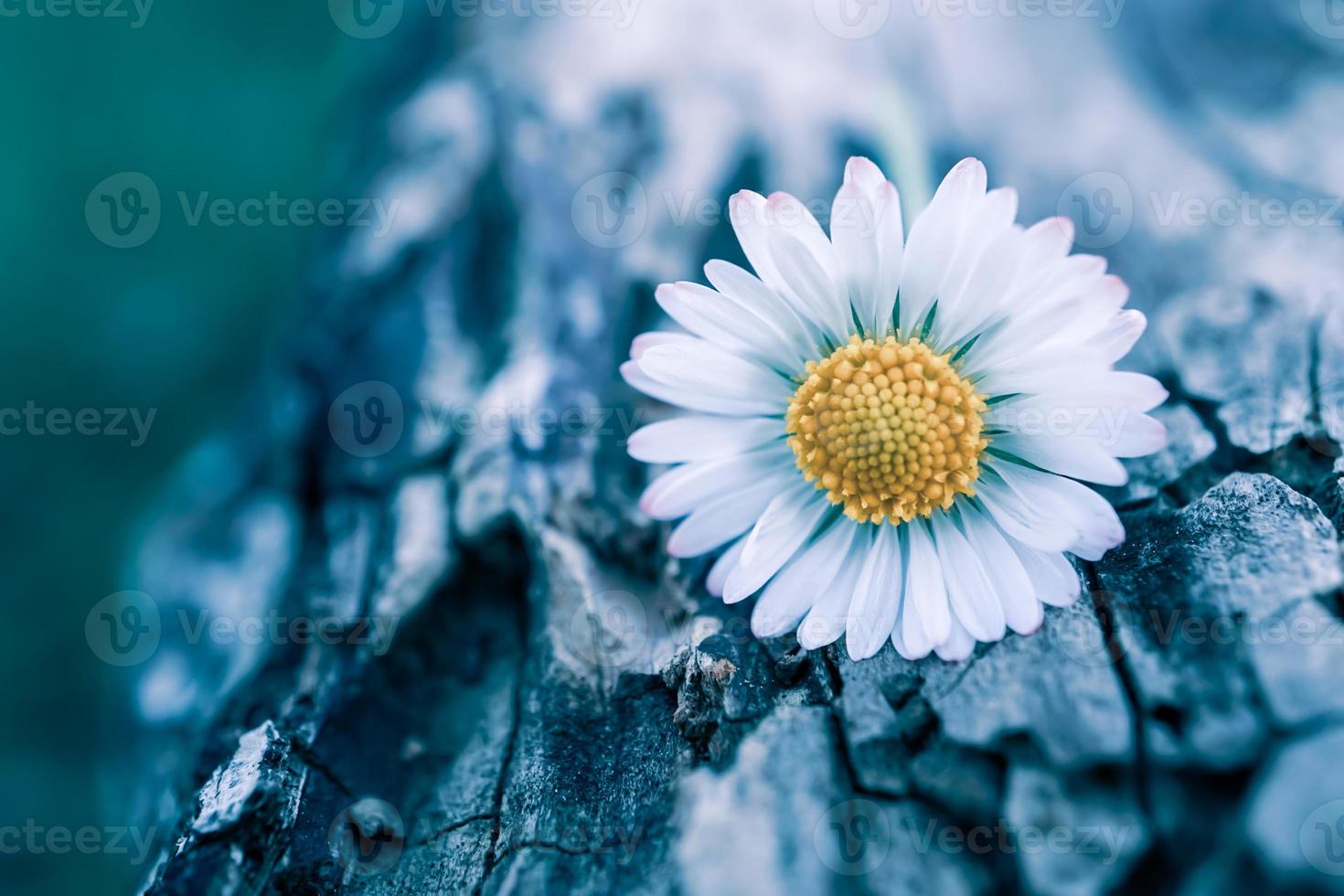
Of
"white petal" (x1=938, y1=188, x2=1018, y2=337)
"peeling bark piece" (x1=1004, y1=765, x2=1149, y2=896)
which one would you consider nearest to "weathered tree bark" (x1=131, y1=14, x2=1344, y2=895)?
"peeling bark piece" (x1=1004, y1=765, x2=1149, y2=896)

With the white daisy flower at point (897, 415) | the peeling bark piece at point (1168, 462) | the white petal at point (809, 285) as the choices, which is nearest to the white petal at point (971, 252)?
the white daisy flower at point (897, 415)

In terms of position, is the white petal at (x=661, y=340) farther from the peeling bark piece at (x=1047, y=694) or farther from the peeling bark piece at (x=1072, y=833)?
the peeling bark piece at (x=1072, y=833)

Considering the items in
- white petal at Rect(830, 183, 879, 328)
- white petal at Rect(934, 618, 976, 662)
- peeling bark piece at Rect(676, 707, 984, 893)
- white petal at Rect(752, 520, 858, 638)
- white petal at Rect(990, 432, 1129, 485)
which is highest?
white petal at Rect(830, 183, 879, 328)

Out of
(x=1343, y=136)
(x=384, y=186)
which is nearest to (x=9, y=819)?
(x=384, y=186)

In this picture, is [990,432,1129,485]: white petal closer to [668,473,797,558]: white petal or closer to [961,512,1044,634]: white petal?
[961,512,1044,634]: white petal

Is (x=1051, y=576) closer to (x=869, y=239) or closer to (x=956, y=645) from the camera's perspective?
(x=956, y=645)

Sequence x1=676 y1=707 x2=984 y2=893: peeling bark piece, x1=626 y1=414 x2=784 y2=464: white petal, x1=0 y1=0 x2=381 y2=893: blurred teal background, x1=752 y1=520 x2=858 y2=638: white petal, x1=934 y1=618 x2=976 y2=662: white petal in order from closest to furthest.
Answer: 1. x1=676 y1=707 x2=984 y2=893: peeling bark piece
2. x1=934 y1=618 x2=976 y2=662: white petal
3. x1=752 y1=520 x2=858 y2=638: white petal
4. x1=626 y1=414 x2=784 y2=464: white petal
5. x1=0 y1=0 x2=381 y2=893: blurred teal background
